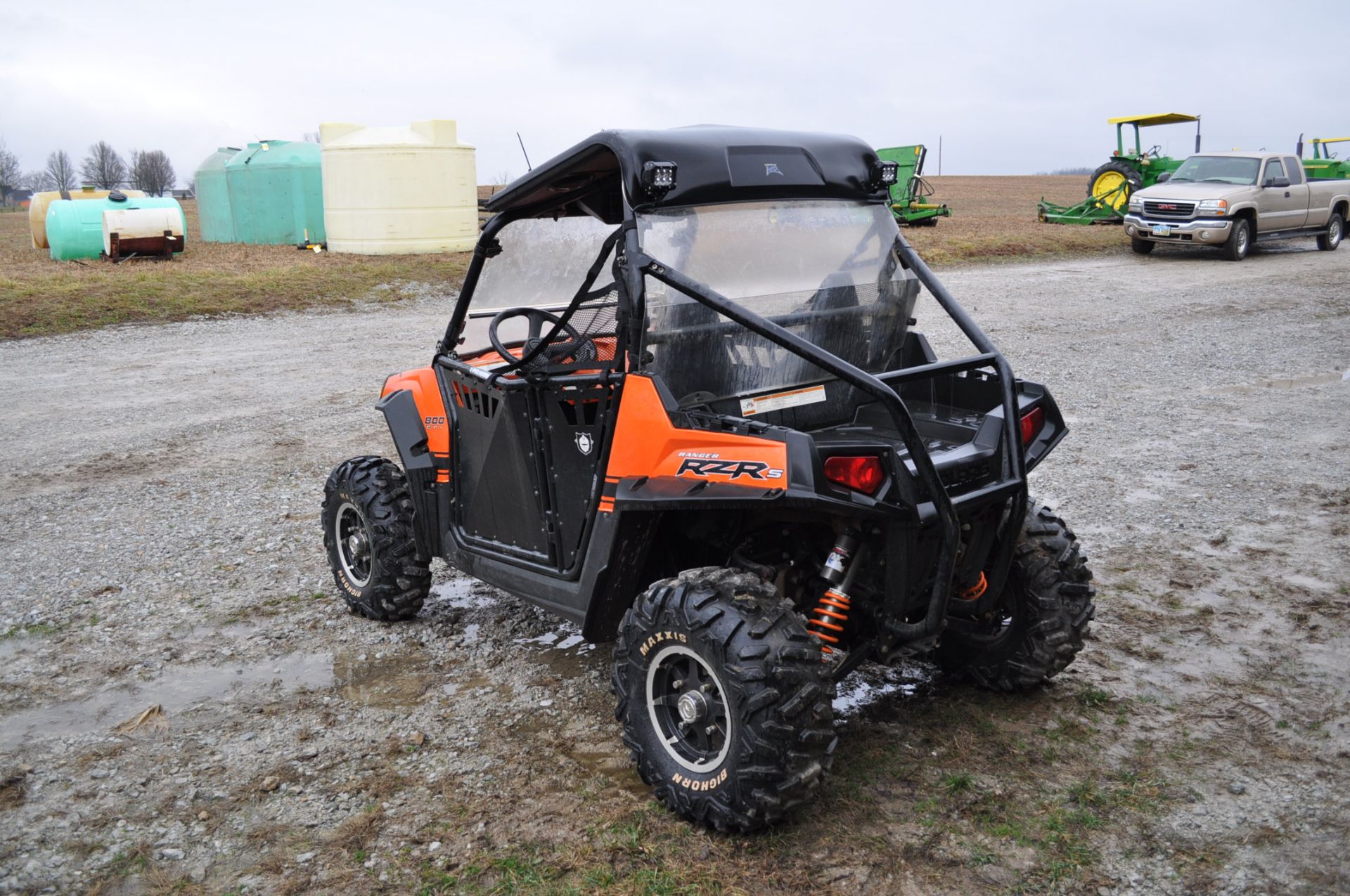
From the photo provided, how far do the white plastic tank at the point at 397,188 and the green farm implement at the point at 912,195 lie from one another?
10301mm

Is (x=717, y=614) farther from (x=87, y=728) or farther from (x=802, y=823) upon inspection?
(x=87, y=728)

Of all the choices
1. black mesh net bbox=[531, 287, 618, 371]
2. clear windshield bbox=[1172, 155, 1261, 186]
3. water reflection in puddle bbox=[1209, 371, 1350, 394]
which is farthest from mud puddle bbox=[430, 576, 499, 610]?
clear windshield bbox=[1172, 155, 1261, 186]

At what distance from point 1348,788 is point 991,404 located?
66.5 inches

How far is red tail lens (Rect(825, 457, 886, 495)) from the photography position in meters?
3.33

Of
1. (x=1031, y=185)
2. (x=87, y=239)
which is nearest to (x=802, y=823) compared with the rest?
(x=87, y=239)

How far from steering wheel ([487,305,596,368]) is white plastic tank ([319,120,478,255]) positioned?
18.0 m

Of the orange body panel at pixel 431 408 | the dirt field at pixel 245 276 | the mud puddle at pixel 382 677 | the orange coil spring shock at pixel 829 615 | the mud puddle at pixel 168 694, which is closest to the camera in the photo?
the orange coil spring shock at pixel 829 615

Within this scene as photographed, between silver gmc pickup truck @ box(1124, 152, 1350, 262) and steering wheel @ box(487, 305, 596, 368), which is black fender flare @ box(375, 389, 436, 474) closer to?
steering wheel @ box(487, 305, 596, 368)

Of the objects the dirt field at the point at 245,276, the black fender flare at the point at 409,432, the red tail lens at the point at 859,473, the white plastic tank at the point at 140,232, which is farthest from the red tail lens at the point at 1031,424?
the white plastic tank at the point at 140,232

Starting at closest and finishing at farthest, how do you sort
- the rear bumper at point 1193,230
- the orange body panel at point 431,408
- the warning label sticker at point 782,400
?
the warning label sticker at point 782,400 < the orange body panel at point 431,408 < the rear bumper at point 1193,230

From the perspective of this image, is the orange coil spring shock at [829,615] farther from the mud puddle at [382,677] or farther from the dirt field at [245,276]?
the dirt field at [245,276]

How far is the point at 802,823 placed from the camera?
11.2ft

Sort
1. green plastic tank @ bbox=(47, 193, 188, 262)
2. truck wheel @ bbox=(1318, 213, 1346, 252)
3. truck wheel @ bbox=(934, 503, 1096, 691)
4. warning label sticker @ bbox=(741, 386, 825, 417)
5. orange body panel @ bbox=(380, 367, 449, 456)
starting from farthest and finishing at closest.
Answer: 1. truck wheel @ bbox=(1318, 213, 1346, 252)
2. green plastic tank @ bbox=(47, 193, 188, 262)
3. orange body panel @ bbox=(380, 367, 449, 456)
4. truck wheel @ bbox=(934, 503, 1096, 691)
5. warning label sticker @ bbox=(741, 386, 825, 417)

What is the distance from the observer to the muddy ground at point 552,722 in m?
3.25
